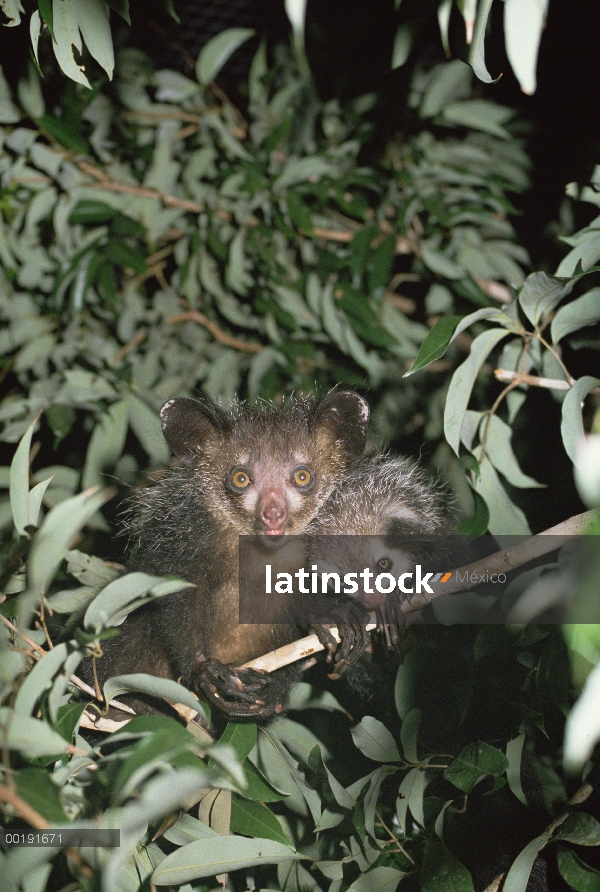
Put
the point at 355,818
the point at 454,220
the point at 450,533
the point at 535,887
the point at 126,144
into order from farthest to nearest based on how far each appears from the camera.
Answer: the point at 126,144 → the point at 454,220 → the point at 450,533 → the point at 535,887 → the point at 355,818

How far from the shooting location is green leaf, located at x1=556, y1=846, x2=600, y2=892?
1.37 m

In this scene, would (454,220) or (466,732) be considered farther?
(454,220)

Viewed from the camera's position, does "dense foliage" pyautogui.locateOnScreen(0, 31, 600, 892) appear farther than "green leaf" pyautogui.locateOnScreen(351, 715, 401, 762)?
No

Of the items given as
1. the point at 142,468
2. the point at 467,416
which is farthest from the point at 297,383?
the point at 467,416

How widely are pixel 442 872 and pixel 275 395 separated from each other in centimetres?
210

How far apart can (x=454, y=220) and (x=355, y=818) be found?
2633mm

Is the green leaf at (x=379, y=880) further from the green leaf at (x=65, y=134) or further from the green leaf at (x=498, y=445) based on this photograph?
the green leaf at (x=65, y=134)

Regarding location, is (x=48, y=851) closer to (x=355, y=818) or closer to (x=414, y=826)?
(x=355, y=818)

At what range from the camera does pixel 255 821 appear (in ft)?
5.28

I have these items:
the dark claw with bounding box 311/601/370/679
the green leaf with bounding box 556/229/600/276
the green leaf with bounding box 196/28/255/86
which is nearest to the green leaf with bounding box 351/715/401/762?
the dark claw with bounding box 311/601/370/679

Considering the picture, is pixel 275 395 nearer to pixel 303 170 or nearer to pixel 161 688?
pixel 303 170

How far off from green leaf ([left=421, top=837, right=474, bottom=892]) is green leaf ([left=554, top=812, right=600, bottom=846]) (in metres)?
0.22

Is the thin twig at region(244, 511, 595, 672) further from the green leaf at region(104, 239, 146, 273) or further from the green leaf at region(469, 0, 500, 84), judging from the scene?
the green leaf at region(104, 239, 146, 273)

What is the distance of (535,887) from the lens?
169 centimetres
